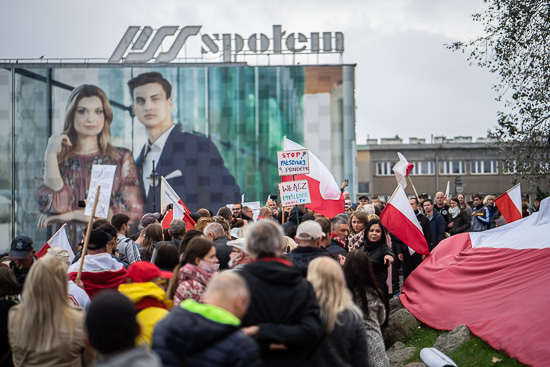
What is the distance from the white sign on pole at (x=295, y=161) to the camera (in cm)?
1455

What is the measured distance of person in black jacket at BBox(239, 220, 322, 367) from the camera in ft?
16.6

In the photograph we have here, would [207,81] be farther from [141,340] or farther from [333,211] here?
[141,340]

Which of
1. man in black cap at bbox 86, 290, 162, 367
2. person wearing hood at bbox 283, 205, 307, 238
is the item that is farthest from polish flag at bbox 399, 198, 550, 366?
man in black cap at bbox 86, 290, 162, 367

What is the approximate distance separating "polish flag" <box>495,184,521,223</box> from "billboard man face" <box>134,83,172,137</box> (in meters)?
40.3

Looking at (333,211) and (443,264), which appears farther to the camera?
(333,211)

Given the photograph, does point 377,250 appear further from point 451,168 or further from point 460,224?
point 451,168

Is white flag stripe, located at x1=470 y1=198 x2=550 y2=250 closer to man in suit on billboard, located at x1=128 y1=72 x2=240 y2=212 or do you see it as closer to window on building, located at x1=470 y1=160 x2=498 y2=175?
man in suit on billboard, located at x1=128 y1=72 x2=240 y2=212

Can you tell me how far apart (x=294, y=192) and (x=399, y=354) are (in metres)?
4.28

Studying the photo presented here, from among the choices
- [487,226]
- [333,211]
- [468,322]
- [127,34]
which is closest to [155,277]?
[468,322]

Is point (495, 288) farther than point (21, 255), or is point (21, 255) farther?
point (495, 288)

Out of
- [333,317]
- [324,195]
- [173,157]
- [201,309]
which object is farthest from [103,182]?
[173,157]

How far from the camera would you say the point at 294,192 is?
45.5 ft

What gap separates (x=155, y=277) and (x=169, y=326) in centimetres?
157

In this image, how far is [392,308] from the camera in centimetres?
1316
